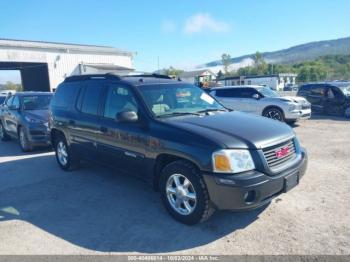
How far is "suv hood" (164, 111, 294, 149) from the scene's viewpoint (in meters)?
3.73

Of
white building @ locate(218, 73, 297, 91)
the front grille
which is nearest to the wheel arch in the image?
the front grille

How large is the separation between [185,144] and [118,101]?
1711mm

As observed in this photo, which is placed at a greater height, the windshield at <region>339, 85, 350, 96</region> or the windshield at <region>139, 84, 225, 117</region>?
the windshield at <region>139, 84, 225, 117</region>

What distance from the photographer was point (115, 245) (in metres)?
3.71

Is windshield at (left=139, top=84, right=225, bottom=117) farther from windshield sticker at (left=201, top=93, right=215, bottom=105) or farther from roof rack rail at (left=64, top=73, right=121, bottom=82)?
roof rack rail at (left=64, top=73, right=121, bottom=82)

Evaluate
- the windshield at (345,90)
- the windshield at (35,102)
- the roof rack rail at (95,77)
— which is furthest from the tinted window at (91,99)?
the windshield at (345,90)

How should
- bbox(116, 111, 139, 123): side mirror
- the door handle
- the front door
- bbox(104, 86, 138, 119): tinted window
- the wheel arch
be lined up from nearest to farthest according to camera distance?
1. the wheel arch
2. bbox(116, 111, 139, 123): side mirror
3. the front door
4. bbox(104, 86, 138, 119): tinted window
5. the door handle

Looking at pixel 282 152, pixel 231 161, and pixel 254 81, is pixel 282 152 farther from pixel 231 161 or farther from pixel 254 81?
pixel 254 81

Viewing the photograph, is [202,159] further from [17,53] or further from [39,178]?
[17,53]

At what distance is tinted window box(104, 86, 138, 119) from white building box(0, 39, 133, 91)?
22.1 meters

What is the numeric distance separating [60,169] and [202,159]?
4.47 metres

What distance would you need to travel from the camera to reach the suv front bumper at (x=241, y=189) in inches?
139

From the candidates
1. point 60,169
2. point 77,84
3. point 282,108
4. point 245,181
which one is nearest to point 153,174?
point 245,181

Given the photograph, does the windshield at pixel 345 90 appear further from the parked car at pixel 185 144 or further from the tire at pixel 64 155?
the tire at pixel 64 155
